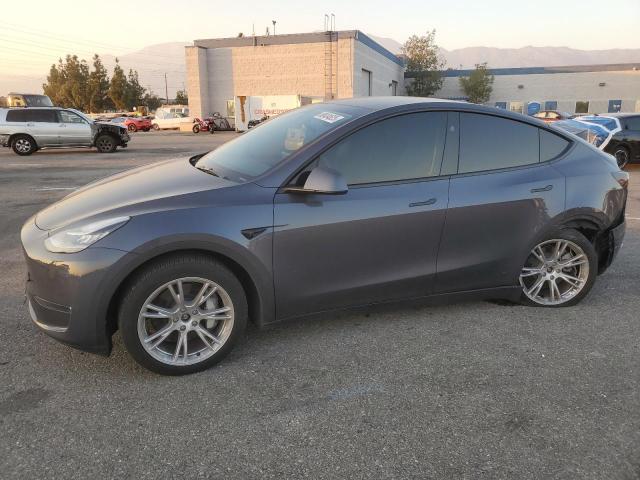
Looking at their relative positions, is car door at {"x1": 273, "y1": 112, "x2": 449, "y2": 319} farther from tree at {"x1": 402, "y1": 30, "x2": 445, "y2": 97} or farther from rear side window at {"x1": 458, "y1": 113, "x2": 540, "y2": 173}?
tree at {"x1": 402, "y1": 30, "x2": 445, "y2": 97}

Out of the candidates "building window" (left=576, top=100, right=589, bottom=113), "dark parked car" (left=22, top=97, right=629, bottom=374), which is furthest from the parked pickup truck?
"building window" (left=576, top=100, right=589, bottom=113)

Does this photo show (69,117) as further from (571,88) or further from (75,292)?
(571,88)

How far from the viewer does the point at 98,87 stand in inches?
2527

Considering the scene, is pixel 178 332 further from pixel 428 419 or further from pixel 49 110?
pixel 49 110

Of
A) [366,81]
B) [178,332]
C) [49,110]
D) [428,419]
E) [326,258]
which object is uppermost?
[366,81]

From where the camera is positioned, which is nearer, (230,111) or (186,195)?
(186,195)

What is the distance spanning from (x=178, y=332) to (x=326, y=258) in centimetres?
99

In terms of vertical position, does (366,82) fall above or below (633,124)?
above

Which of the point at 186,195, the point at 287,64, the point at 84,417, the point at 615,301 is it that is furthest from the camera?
the point at 287,64

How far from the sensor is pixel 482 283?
368cm

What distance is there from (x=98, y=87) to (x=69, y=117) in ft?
174

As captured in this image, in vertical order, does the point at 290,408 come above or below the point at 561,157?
below

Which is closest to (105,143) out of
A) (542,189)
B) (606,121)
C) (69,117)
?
(69,117)

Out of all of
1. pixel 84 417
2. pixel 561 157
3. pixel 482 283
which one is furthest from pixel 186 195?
pixel 561 157
